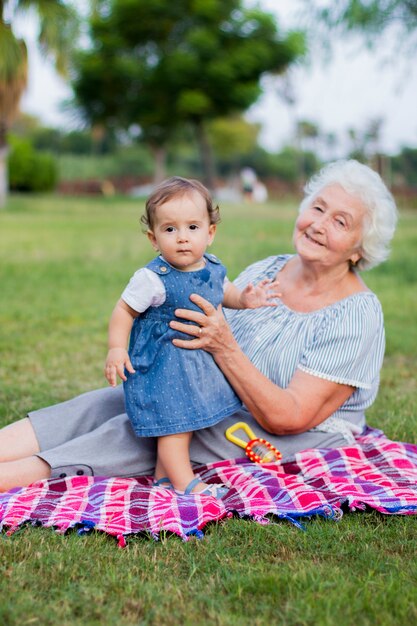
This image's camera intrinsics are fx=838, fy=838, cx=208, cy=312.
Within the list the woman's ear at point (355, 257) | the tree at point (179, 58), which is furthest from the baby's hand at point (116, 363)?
the tree at point (179, 58)

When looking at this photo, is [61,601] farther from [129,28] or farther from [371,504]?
[129,28]

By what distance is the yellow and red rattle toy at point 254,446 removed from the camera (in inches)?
141

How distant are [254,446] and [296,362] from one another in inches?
16.0

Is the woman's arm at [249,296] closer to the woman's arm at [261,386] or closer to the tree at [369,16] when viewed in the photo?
the woman's arm at [261,386]

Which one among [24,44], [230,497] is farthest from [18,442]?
[24,44]

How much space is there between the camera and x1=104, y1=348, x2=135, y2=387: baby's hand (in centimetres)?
310

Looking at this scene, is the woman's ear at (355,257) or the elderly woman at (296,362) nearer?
the elderly woman at (296,362)

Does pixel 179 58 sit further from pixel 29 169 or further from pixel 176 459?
pixel 176 459

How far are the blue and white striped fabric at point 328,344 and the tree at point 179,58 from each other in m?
29.2

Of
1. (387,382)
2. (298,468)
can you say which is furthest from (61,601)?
(387,382)

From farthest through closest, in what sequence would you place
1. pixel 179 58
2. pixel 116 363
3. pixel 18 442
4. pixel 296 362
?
pixel 179 58, pixel 296 362, pixel 18 442, pixel 116 363

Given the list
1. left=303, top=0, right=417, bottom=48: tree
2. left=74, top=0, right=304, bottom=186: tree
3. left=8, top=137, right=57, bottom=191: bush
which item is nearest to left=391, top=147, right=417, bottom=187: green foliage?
left=74, top=0, right=304, bottom=186: tree

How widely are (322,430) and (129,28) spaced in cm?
3235

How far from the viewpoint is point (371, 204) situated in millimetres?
3664
